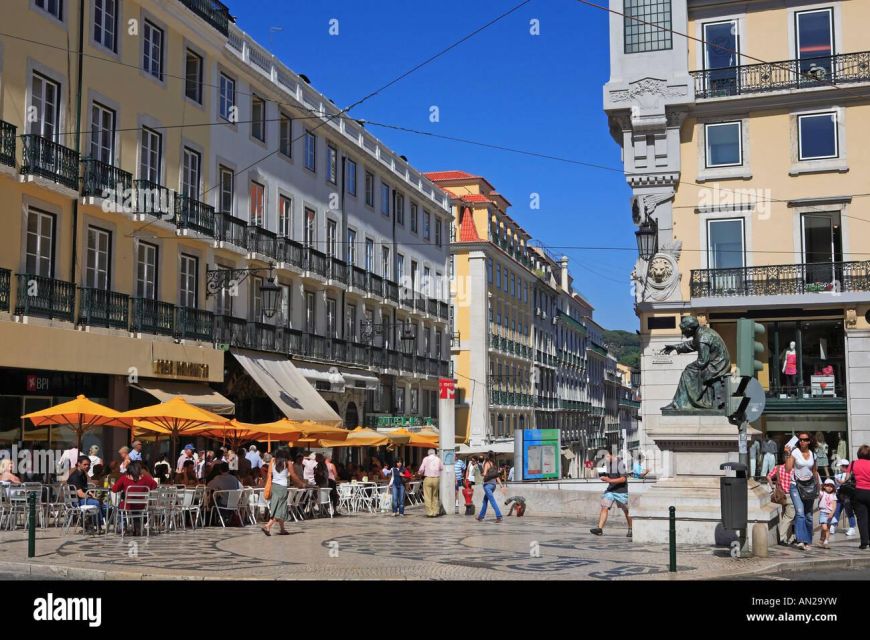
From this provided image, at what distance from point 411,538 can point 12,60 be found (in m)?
14.0

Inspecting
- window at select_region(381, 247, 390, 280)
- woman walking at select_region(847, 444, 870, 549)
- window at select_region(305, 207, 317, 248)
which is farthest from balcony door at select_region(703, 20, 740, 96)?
window at select_region(381, 247, 390, 280)

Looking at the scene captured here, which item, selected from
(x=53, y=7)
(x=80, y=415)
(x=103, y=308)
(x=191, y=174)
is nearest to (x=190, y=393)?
(x=103, y=308)

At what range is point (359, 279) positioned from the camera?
146ft

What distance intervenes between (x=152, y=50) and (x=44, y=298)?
865cm

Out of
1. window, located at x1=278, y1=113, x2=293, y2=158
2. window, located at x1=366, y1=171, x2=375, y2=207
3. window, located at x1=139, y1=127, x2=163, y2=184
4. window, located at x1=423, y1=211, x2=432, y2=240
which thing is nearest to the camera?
window, located at x1=139, y1=127, x2=163, y2=184

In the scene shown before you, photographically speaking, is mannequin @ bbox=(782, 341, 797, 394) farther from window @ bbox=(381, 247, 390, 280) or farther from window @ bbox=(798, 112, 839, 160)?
window @ bbox=(381, 247, 390, 280)

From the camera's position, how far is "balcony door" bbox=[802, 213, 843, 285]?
30372 mm

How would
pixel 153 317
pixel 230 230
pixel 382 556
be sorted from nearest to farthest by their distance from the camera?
pixel 382 556 < pixel 153 317 < pixel 230 230

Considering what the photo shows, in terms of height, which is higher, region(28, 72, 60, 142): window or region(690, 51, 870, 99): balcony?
region(690, 51, 870, 99): balcony

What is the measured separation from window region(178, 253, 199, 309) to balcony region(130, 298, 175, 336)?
1102 mm

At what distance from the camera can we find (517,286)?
75562 millimetres

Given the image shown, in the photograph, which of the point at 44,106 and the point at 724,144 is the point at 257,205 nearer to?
the point at 44,106
